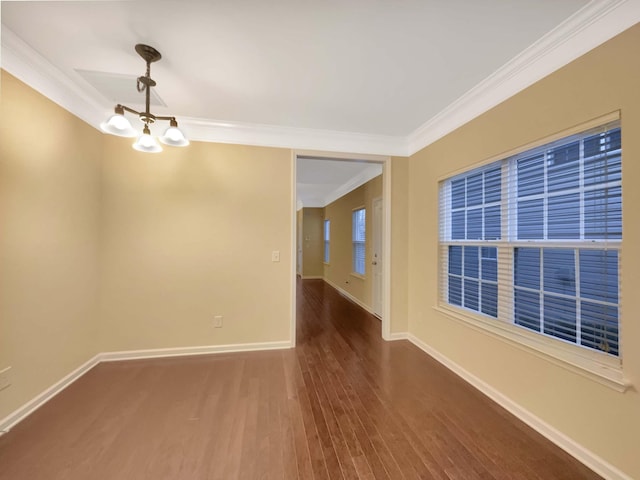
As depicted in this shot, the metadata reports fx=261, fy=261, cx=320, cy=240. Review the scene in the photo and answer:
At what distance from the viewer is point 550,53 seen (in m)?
1.76

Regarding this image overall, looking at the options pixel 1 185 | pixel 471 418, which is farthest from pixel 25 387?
pixel 471 418

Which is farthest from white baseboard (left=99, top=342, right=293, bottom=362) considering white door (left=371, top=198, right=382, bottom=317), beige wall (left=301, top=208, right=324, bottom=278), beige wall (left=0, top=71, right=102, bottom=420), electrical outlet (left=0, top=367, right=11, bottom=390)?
beige wall (left=301, top=208, right=324, bottom=278)

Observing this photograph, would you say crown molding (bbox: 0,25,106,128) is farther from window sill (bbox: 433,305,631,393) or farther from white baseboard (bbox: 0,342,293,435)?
window sill (bbox: 433,305,631,393)

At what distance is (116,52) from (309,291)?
5666mm

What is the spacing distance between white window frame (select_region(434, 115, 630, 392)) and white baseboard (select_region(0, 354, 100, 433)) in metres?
3.65

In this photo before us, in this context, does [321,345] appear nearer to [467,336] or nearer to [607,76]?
[467,336]

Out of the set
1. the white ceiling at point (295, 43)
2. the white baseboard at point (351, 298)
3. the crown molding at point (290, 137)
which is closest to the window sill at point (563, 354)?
the white ceiling at point (295, 43)

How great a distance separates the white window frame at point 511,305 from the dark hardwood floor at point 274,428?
1.87 feet

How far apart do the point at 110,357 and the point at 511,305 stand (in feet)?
12.9

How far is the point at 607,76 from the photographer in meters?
1.49

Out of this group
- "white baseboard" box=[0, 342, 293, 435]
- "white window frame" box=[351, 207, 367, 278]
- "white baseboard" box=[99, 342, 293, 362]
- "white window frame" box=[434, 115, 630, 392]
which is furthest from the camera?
"white window frame" box=[351, 207, 367, 278]

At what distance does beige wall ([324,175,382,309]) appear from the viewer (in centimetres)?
486

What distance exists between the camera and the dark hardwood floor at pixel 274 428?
59.3 inches

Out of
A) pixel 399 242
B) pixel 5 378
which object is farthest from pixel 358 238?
pixel 5 378
